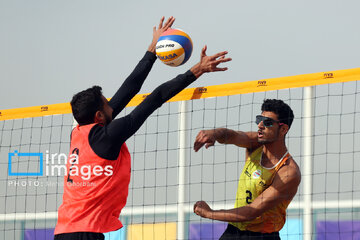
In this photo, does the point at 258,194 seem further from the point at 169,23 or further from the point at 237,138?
the point at 169,23

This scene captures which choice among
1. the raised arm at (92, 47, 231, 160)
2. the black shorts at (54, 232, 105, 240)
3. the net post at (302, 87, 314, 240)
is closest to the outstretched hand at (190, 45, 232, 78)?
the raised arm at (92, 47, 231, 160)

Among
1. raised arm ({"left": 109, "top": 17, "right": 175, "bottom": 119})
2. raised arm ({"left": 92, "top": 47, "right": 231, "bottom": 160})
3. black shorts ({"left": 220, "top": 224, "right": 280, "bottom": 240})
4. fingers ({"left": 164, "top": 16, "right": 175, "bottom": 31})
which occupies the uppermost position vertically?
fingers ({"left": 164, "top": 16, "right": 175, "bottom": 31})

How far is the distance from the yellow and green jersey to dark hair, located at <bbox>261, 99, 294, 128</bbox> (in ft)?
1.02

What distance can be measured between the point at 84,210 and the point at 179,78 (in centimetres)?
120

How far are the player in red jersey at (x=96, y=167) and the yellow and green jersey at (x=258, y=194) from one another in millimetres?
1298

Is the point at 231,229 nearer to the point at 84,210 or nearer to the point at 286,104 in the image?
the point at 286,104

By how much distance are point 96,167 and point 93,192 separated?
174mm

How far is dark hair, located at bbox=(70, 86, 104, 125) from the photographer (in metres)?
4.71

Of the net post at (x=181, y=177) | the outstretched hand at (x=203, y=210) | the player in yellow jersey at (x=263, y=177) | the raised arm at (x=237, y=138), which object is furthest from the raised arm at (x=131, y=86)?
the net post at (x=181, y=177)

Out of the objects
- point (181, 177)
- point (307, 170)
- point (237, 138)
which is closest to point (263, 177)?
point (237, 138)

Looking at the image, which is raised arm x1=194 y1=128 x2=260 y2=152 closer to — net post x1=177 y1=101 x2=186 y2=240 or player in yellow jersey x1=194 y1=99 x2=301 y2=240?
player in yellow jersey x1=194 y1=99 x2=301 y2=240

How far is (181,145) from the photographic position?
7469mm

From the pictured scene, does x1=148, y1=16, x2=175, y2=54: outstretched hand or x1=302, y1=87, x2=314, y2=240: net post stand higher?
x1=148, y1=16, x2=175, y2=54: outstretched hand

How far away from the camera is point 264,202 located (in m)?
5.46
